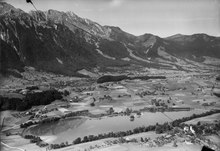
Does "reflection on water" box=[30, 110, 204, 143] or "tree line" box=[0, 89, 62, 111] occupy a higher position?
"tree line" box=[0, 89, 62, 111]

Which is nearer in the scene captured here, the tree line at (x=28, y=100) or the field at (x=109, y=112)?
the field at (x=109, y=112)

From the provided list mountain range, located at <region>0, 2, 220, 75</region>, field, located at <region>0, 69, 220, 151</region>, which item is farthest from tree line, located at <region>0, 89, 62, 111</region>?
mountain range, located at <region>0, 2, 220, 75</region>

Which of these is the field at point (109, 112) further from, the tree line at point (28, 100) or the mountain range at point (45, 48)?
the mountain range at point (45, 48)

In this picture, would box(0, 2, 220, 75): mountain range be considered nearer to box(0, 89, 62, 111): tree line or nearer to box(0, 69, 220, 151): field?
box(0, 69, 220, 151): field

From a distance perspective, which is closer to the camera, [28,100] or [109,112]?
[109,112]

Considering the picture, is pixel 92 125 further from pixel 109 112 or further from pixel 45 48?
pixel 45 48

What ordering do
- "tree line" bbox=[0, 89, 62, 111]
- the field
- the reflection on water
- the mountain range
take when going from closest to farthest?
the field < the reflection on water < "tree line" bbox=[0, 89, 62, 111] < the mountain range

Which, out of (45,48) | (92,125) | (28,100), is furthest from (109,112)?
(45,48)

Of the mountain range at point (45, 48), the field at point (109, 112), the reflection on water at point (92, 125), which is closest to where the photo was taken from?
the field at point (109, 112)

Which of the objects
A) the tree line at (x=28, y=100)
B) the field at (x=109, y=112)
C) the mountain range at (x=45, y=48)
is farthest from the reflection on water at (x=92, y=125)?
the mountain range at (x=45, y=48)
